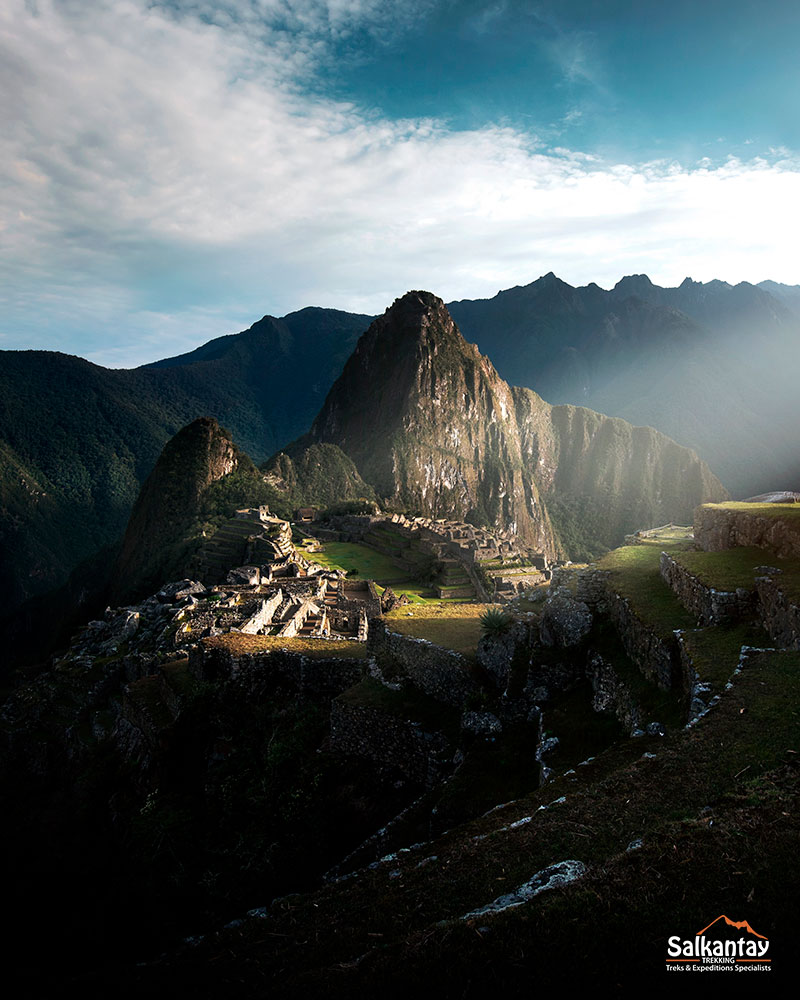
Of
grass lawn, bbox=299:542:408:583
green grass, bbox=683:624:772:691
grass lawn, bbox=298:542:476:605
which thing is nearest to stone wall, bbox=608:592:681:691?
green grass, bbox=683:624:772:691

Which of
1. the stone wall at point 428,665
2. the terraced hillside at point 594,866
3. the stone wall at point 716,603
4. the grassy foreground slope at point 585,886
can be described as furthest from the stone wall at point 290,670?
the stone wall at point 716,603

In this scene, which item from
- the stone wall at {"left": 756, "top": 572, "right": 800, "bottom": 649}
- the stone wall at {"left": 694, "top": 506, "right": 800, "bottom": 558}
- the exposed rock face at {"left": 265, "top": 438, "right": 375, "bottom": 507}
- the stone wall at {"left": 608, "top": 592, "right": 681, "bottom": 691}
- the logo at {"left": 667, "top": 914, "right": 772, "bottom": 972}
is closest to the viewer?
the logo at {"left": 667, "top": 914, "right": 772, "bottom": 972}

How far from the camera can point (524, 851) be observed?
5152 mm

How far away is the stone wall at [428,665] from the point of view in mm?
11656

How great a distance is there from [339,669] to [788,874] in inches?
470

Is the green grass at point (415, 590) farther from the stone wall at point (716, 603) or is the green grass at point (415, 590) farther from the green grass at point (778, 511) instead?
the stone wall at point (716, 603)

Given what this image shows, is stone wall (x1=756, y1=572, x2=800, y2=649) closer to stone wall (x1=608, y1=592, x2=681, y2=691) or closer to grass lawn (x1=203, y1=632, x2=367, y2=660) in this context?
stone wall (x1=608, y1=592, x2=681, y2=691)

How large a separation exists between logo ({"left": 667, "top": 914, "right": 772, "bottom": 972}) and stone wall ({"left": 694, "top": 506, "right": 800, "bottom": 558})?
8007 mm

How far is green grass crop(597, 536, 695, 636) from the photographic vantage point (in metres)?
9.02

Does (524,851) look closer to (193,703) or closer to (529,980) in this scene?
(529,980)

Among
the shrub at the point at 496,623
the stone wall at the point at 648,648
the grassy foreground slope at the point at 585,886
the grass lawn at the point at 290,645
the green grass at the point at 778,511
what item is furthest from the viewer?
the grass lawn at the point at 290,645

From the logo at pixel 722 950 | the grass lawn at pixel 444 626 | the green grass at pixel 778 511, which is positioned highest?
the green grass at pixel 778 511

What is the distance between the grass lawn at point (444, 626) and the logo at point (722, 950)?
8749 millimetres

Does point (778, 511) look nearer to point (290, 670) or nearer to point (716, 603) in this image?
point (716, 603)
